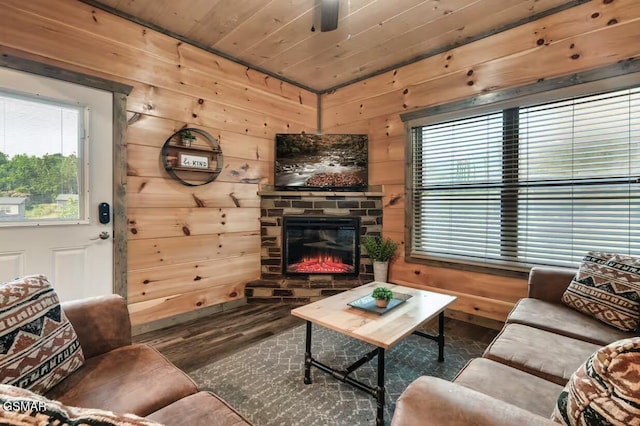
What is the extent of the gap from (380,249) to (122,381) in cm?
269

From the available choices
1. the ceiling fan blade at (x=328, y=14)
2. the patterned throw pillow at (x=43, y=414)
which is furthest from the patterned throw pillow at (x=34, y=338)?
the ceiling fan blade at (x=328, y=14)

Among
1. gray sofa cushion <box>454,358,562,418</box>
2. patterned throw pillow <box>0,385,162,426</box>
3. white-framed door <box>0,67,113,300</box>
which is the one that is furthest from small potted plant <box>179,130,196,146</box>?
gray sofa cushion <box>454,358,562,418</box>

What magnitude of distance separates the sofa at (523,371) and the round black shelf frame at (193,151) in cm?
269

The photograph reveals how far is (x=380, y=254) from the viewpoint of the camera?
11.4 ft

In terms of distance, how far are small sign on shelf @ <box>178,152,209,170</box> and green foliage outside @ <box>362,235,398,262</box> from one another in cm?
192

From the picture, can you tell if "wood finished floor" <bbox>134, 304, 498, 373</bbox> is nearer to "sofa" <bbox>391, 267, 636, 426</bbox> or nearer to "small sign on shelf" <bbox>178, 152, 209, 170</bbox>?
"sofa" <bbox>391, 267, 636, 426</bbox>

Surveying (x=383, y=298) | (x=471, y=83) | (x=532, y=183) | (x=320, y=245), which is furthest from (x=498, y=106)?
(x=320, y=245)

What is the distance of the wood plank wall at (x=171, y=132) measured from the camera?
7.75 ft

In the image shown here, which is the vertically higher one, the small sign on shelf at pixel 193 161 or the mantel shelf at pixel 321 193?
the small sign on shelf at pixel 193 161

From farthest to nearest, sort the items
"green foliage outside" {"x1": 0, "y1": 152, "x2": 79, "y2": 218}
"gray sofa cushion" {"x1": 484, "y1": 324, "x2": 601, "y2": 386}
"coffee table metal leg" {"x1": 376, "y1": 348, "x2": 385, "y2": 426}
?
"green foliage outside" {"x1": 0, "y1": 152, "x2": 79, "y2": 218} < "coffee table metal leg" {"x1": 376, "y1": 348, "x2": 385, "y2": 426} < "gray sofa cushion" {"x1": 484, "y1": 324, "x2": 601, "y2": 386}

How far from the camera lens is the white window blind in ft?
7.76

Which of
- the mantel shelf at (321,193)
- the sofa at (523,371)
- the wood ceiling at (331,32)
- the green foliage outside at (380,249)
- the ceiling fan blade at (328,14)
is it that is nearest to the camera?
the sofa at (523,371)

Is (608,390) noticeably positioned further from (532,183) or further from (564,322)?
(532,183)

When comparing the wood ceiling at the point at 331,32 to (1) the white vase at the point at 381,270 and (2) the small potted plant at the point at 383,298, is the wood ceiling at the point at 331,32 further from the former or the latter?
(1) the white vase at the point at 381,270
